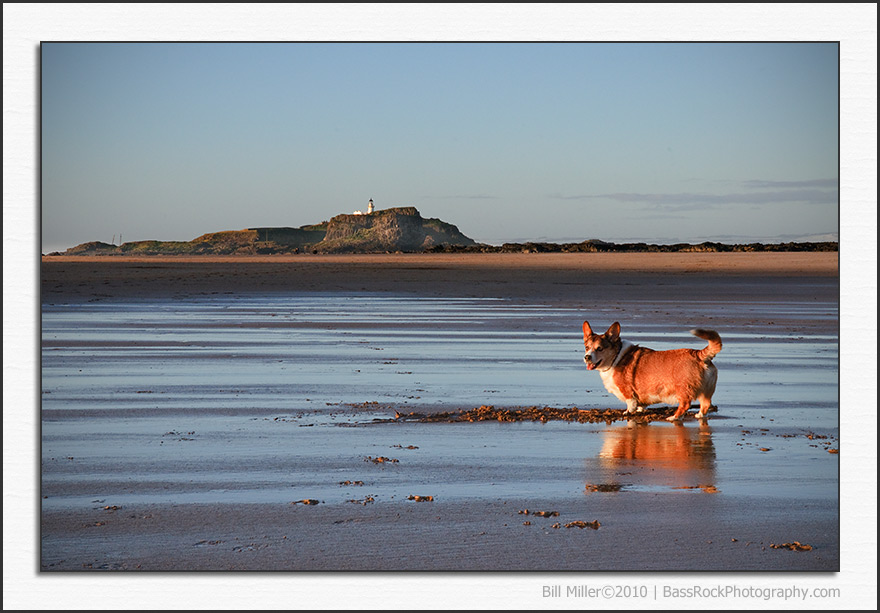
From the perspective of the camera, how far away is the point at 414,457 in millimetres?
6414

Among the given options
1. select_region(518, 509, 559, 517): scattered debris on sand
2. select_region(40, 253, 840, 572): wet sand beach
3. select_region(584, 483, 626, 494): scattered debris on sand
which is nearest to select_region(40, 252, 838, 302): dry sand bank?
select_region(40, 253, 840, 572): wet sand beach

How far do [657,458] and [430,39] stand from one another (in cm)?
298

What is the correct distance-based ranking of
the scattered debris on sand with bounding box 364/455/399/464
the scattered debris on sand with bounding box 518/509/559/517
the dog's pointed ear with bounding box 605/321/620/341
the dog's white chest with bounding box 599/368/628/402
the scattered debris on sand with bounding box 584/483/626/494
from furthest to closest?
the dog's pointed ear with bounding box 605/321/620/341, the dog's white chest with bounding box 599/368/628/402, the scattered debris on sand with bounding box 364/455/399/464, the scattered debris on sand with bounding box 584/483/626/494, the scattered debris on sand with bounding box 518/509/559/517

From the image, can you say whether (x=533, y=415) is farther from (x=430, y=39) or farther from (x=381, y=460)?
(x=430, y=39)

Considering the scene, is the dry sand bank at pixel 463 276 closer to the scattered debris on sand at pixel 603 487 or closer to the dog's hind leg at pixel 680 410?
the dog's hind leg at pixel 680 410

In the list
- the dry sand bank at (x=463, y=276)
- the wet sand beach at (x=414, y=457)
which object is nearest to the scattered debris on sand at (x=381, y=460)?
the wet sand beach at (x=414, y=457)

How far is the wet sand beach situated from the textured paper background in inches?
8.6

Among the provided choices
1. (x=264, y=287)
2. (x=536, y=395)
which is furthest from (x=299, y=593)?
(x=264, y=287)

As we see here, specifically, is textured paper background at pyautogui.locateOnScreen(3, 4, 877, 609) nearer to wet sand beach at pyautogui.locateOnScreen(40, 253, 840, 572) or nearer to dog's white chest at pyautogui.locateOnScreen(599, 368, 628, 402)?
wet sand beach at pyautogui.locateOnScreen(40, 253, 840, 572)

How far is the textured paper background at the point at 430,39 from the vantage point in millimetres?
5188

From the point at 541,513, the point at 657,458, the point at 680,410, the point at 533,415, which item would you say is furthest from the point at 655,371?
the point at 541,513

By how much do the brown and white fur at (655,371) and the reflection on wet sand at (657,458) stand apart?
0.27m

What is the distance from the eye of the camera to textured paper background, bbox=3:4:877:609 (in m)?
5.19

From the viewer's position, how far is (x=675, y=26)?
5570mm
